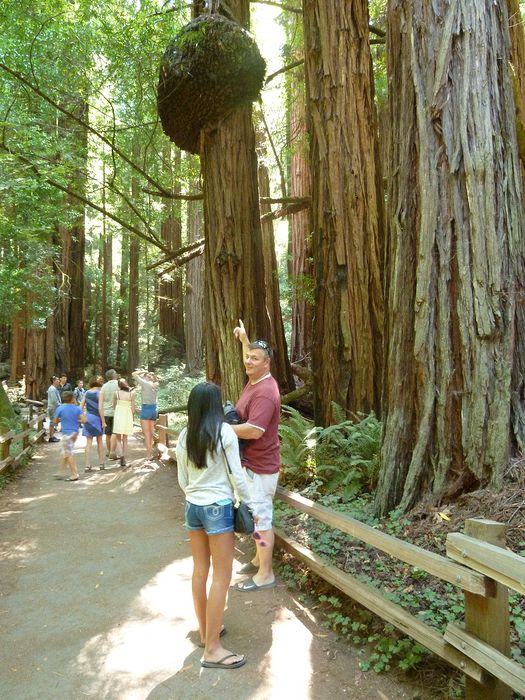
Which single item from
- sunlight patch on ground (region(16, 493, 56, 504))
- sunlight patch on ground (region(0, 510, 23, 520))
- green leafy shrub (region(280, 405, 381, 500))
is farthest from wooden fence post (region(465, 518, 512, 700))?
sunlight patch on ground (region(16, 493, 56, 504))

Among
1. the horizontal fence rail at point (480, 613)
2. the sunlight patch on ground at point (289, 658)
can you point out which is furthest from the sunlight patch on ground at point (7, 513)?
the horizontal fence rail at point (480, 613)

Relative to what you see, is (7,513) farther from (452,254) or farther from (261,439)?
(452,254)

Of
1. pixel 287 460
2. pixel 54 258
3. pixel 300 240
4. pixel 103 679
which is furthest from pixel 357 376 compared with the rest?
pixel 54 258

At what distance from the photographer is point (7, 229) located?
14.4 metres

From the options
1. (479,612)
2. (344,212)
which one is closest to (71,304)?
(344,212)

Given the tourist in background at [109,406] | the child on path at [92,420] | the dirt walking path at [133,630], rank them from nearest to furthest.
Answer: the dirt walking path at [133,630] → the child on path at [92,420] → the tourist in background at [109,406]

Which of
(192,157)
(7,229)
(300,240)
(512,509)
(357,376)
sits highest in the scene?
(192,157)

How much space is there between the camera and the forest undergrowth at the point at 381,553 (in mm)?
3150

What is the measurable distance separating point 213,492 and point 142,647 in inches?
52.0

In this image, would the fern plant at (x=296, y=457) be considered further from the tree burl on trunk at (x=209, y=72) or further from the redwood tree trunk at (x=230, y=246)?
the tree burl on trunk at (x=209, y=72)

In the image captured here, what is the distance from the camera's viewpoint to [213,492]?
3215 mm

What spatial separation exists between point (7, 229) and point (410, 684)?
14703 millimetres

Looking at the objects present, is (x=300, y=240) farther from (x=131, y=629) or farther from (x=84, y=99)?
(x=131, y=629)

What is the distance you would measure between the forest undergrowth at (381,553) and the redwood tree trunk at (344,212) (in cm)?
119
